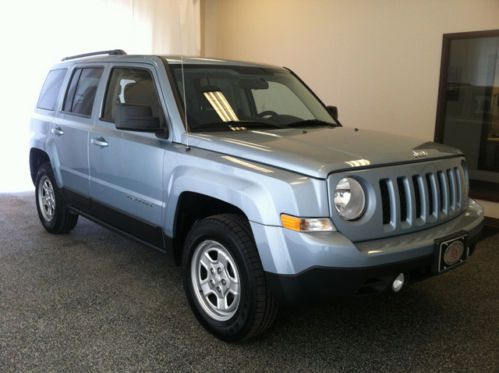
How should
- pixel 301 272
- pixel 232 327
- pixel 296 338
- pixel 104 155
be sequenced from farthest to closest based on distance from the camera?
pixel 104 155 → pixel 296 338 → pixel 232 327 → pixel 301 272

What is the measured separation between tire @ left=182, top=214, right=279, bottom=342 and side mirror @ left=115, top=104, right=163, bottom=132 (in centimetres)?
67

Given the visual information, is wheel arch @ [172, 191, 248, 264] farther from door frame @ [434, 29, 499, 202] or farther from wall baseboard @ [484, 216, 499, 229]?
door frame @ [434, 29, 499, 202]

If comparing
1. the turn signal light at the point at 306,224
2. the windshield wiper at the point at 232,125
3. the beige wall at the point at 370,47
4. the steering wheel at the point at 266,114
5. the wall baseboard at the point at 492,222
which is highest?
the beige wall at the point at 370,47

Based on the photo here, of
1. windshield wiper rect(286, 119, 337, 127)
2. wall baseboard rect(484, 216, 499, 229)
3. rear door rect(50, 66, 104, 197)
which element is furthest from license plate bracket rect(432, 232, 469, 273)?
wall baseboard rect(484, 216, 499, 229)

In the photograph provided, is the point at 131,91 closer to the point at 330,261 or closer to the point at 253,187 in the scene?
the point at 253,187

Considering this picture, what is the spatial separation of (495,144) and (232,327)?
444 cm

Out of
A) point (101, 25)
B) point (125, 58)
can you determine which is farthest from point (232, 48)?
point (125, 58)

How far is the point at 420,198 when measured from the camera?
8.38 feet

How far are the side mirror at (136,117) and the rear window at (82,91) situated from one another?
955 millimetres

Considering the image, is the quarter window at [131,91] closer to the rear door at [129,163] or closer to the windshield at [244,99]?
the rear door at [129,163]

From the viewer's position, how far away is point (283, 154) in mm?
2441

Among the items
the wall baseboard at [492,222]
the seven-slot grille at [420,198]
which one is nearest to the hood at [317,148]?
the seven-slot grille at [420,198]

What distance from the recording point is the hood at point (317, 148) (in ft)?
7.73

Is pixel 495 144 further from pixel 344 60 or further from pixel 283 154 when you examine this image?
pixel 283 154
